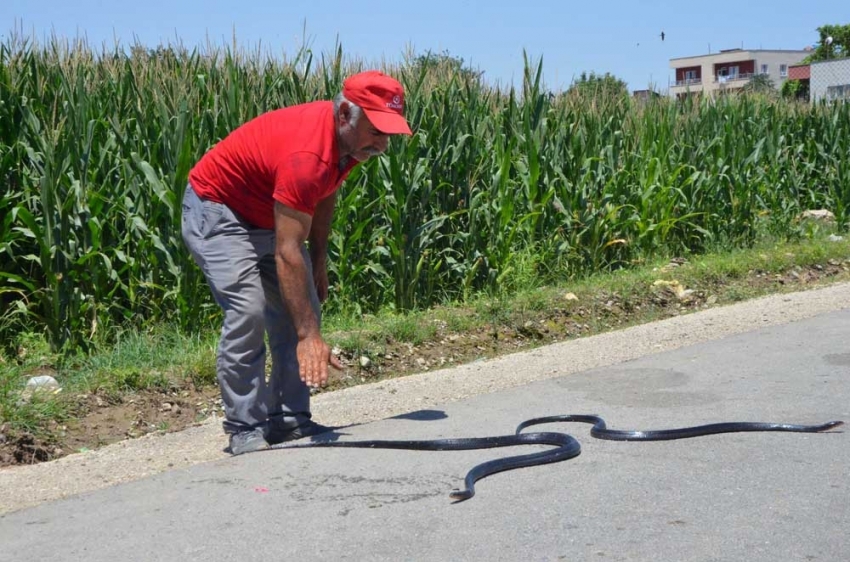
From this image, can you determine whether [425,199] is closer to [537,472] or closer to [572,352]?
[572,352]

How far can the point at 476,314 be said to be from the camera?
9.35 meters

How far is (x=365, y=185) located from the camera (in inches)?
377

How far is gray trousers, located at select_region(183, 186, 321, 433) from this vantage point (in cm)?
566

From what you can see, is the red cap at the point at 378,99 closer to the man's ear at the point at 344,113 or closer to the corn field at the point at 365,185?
the man's ear at the point at 344,113

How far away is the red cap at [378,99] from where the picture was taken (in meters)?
5.16

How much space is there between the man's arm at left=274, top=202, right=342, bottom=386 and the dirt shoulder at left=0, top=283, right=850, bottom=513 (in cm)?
91

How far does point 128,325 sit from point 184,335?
1.62ft

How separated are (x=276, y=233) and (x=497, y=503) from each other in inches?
66.5

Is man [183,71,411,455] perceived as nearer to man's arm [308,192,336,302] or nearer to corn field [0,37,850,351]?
man's arm [308,192,336,302]

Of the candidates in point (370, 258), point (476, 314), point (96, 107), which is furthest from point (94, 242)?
point (476, 314)

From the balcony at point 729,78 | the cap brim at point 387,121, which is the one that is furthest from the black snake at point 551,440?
the balcony at point 729,78

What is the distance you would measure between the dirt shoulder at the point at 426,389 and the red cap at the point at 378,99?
2019 mm

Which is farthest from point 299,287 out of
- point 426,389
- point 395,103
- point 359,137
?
point 426,389

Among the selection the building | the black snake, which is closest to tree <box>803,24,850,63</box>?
the building
